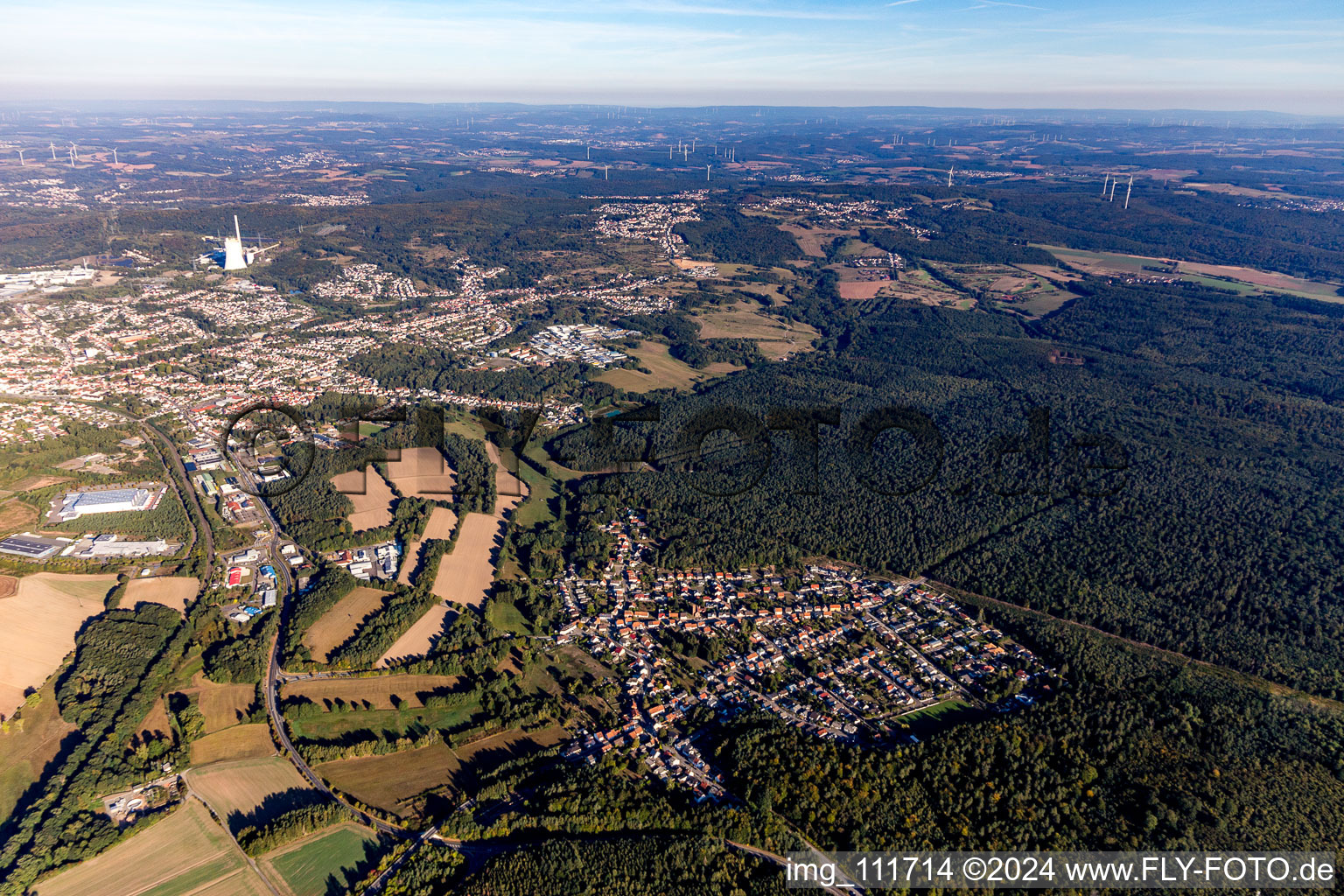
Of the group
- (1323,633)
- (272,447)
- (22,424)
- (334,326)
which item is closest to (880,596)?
(1323,633)

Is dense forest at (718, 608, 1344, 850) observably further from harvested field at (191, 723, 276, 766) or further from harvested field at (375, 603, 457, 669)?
harvested field at (191, 723, 276, 766)

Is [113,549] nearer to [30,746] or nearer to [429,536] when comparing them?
[30,746]

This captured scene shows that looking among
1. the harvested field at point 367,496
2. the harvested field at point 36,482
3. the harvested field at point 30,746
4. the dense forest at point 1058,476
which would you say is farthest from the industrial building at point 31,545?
the dense forest at point 1058,476

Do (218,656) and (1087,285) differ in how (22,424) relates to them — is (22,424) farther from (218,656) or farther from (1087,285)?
(1087,285)

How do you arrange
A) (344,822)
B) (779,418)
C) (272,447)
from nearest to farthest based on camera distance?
(344,822) < (272,447) < (779,418)

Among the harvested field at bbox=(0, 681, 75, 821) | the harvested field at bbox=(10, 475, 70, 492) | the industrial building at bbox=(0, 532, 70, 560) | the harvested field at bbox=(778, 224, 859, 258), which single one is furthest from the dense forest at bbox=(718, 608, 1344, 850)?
the harvested field at bbox=(778, 224, 859, 258)

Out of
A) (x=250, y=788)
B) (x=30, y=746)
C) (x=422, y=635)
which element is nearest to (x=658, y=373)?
(x=422, y=635)

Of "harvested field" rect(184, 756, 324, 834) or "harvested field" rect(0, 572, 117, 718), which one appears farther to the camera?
"harvested field" rect(0, 572, 117, 718)
